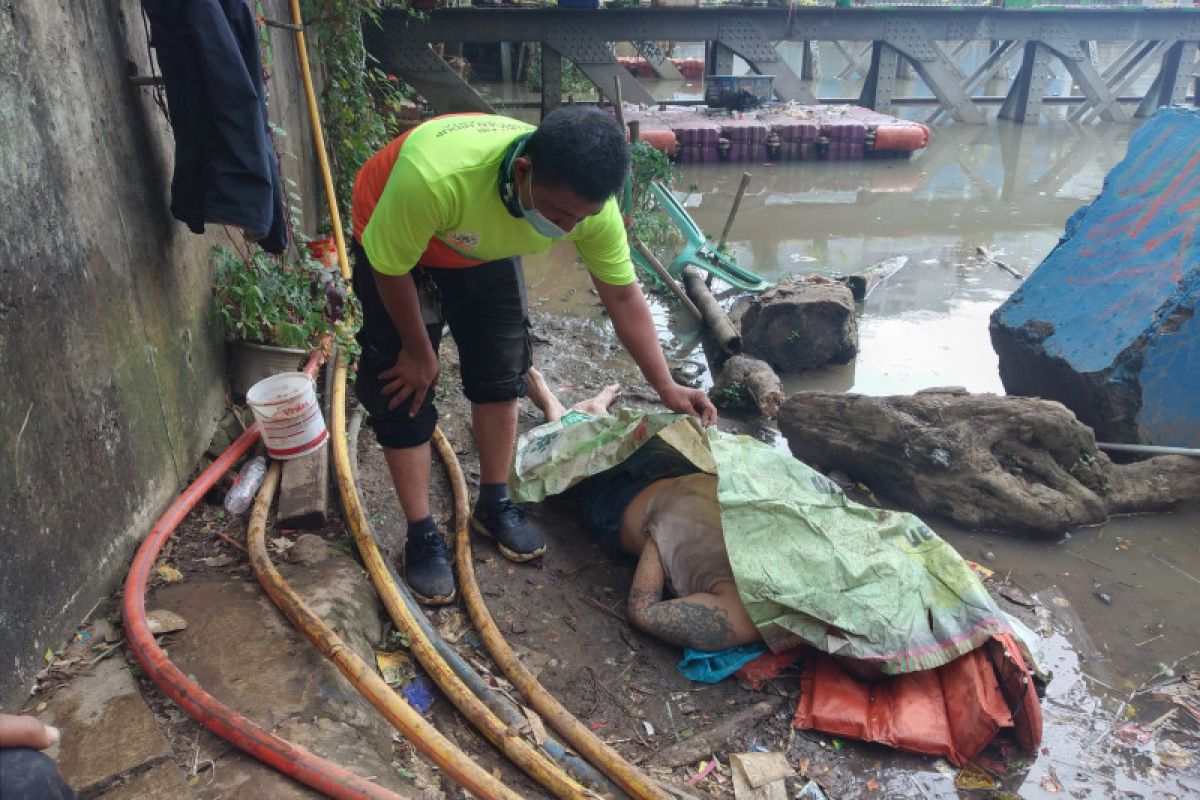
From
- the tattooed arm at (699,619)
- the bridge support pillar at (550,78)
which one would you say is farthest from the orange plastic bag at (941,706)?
the bridge support pillar at (550,78)

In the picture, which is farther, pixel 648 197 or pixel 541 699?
pixel 648 197

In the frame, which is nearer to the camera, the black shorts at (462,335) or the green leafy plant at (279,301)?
the black shorts at (462,335)

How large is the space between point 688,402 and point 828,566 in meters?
0.70

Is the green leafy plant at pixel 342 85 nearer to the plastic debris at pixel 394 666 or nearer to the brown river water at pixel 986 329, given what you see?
the brown river water at pixel 986 329

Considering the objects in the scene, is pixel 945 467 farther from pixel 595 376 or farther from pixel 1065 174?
pixel 1065 174

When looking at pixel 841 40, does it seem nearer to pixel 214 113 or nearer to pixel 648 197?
pixel 648 197

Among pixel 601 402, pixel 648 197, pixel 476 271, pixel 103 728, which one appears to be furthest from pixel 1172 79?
pixel 103 728

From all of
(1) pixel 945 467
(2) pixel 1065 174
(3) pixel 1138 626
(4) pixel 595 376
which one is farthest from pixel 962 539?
(2) pixel 1065 174

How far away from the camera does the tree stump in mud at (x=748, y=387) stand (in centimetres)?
468

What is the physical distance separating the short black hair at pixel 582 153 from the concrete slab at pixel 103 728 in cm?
160

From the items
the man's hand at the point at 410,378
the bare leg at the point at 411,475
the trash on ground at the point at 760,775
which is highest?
the man's hand at the point at 410,378

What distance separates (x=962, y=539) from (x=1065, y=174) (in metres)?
10.6

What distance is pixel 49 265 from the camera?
2.10 meters

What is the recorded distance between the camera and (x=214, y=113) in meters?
2.66
